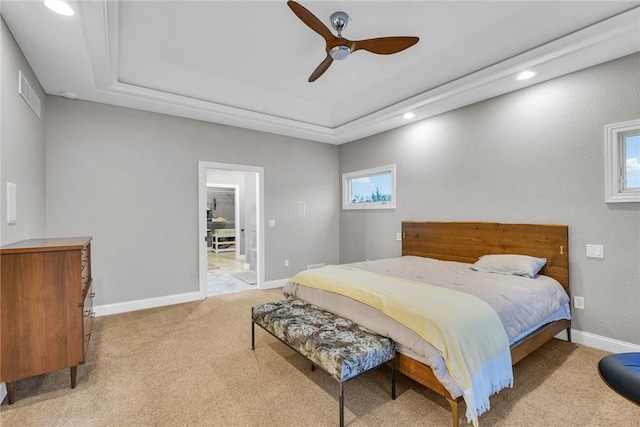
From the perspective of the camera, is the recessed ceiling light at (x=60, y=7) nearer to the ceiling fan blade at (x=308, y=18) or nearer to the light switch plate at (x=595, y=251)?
the ceiling fan blade at (x=308, y=18)

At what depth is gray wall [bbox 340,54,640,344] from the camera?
2657 millimetres

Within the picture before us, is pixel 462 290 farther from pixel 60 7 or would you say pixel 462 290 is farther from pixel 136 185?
pixel 136 185

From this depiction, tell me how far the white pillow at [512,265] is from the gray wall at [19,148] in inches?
165

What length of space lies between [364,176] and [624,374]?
14.2 feet

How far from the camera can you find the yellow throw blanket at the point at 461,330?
165 cm

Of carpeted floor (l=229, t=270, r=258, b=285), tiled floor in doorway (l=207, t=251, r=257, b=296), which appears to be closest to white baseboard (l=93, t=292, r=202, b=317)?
tiled floor in doorway (l=207, t=251, r=257, b=296)

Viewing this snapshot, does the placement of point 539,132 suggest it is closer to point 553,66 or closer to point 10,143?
point 553,66

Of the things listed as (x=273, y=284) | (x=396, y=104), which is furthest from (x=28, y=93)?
(x=396, y=104)

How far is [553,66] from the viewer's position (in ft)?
9.33

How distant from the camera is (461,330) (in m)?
1.74

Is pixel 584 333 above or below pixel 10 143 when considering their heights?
below

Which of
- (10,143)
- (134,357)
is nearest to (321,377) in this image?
(134,357)

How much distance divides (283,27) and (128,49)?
1596mm

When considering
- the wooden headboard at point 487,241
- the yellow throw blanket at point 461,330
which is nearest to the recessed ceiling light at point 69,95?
the yellow throw blanket at point 461,330
